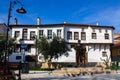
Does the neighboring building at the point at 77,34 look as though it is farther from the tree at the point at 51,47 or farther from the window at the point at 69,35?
the tree at the point at 51,47

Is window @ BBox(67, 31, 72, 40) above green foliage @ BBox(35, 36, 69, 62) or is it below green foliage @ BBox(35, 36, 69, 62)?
above

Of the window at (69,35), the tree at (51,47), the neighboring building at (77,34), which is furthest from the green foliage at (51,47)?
the window at (69,35)

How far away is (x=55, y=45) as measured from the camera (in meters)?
38.1

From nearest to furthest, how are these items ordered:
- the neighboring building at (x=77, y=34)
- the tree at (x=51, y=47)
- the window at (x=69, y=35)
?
1. the tree at (x=51, y=47)
2. the neighboring building at (x=77, y=34)
3. the window at (x=69, y=35)

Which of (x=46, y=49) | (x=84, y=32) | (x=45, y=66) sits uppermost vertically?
(x=84, y=32)

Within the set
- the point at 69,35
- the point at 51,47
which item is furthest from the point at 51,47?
the point at 69,35

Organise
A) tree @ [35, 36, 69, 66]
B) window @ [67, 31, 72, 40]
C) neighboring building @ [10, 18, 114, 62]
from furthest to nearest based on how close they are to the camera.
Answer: window @ [67, 31, 72, 40] < neighboring building @ [10, 18, 114, 62] < tree @ [35, 36, 69, 66]

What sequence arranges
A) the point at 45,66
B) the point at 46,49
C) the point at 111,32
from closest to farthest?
the point at 46,49
the point at 45,66
the point at 111,32

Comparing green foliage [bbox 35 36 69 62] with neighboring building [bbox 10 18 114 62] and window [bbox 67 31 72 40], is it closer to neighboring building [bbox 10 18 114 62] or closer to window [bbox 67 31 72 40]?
neighboring building [bbox 10 18 114 62]

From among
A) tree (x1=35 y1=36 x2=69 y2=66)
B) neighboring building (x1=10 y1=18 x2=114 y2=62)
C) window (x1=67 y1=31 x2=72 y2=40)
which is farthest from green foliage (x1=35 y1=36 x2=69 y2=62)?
window (x1=67 y1=31 x2=72 y2=40)

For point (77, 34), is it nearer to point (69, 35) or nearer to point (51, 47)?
point (69, 35)

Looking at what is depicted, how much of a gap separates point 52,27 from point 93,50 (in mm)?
8993

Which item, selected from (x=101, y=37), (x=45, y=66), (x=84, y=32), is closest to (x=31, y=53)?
(x=45, y=66)

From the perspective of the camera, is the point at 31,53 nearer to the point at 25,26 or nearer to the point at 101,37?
the point at 25,26
